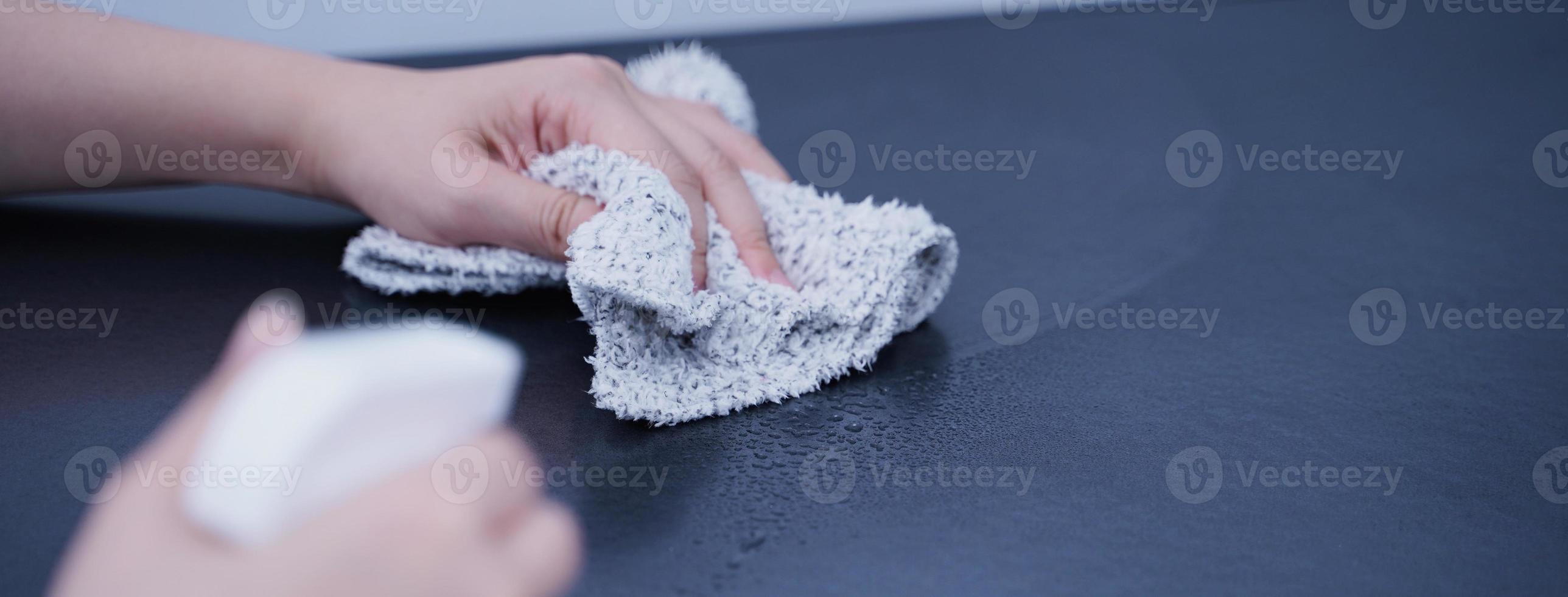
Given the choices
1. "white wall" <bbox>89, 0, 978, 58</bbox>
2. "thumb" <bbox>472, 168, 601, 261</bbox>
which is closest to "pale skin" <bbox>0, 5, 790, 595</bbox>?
"thumb" <bbox>472, 168, 601, 261</bbox>

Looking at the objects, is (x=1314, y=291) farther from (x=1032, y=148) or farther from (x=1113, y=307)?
(x=1032, y=148)

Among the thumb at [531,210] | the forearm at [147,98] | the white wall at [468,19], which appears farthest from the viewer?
the white wall at [468,19]

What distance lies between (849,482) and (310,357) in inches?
16.1

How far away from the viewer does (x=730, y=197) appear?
883 mm

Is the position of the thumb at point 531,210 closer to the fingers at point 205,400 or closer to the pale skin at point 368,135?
the pale skin at point 368,135

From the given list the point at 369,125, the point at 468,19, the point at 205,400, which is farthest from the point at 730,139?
the point at 468,19

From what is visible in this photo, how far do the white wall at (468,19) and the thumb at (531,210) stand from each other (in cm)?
95

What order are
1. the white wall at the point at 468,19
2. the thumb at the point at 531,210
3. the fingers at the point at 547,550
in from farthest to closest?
1. the white wall at the point at 468,19
2. the thumb at the point at 531,210
3. the fingers at the point at 547,550

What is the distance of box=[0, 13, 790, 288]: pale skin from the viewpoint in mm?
857

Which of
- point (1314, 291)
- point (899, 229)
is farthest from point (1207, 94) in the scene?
point (899, 229)

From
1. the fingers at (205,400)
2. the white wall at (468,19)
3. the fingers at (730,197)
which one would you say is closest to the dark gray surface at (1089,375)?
the fingers at (205,400)

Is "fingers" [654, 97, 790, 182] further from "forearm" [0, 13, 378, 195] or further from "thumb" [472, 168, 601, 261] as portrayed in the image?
"forearm" [0, 13, 378, 195]

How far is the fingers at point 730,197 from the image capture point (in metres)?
0.85

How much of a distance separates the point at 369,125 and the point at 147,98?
21 centimetres
